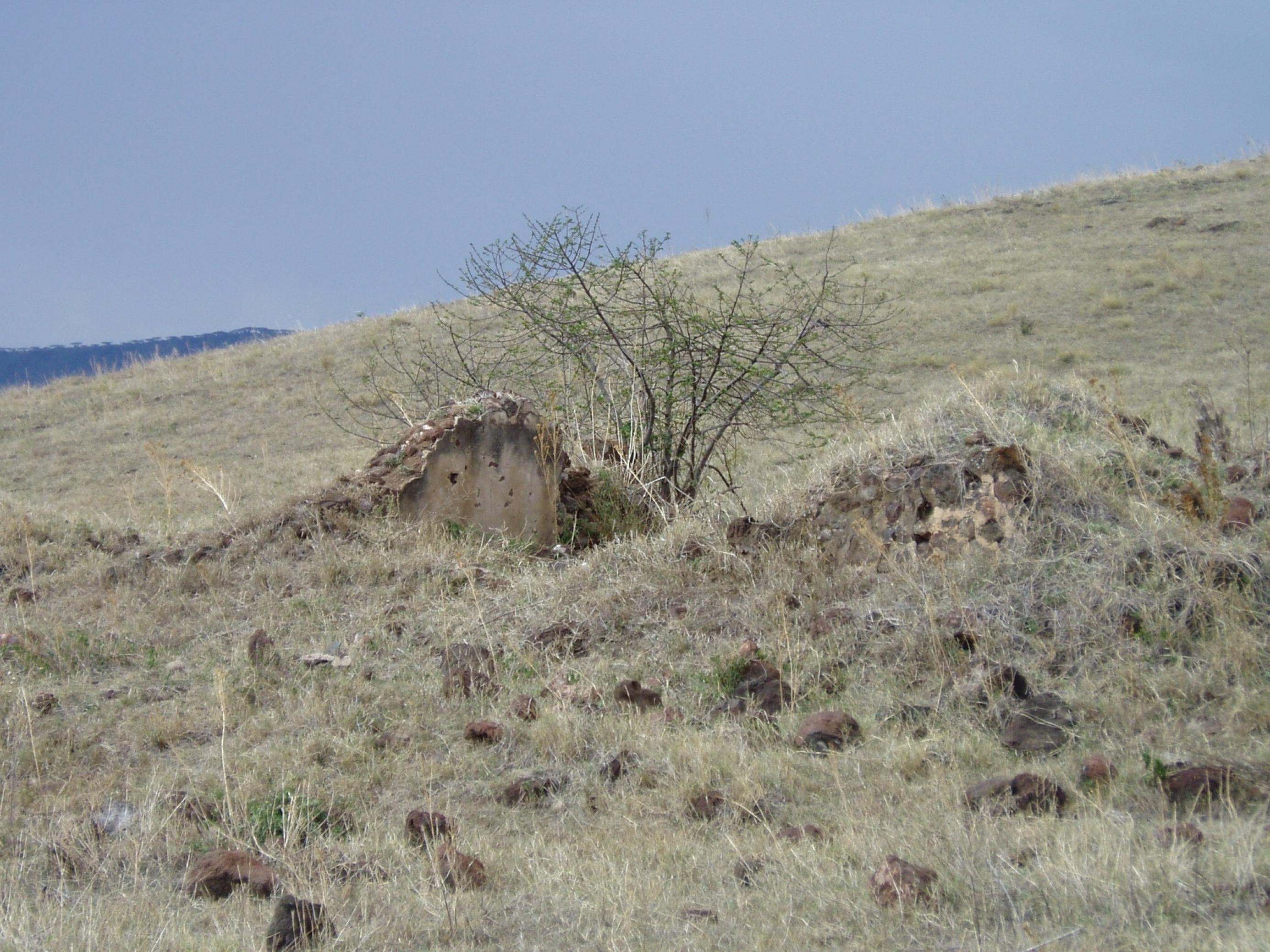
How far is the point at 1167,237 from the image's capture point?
23.8 metres

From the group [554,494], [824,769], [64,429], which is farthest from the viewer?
[64,429]

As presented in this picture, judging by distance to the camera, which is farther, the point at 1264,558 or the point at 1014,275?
the point at 1014,275

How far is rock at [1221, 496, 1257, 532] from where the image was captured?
4.66 meters

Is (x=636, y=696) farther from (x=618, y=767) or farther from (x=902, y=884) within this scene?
(x=902, y=884)

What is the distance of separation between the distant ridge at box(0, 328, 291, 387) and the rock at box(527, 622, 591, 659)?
78.7ft

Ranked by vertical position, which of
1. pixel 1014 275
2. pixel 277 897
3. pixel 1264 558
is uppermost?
pixel 1014 275

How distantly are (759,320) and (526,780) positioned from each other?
203 inches

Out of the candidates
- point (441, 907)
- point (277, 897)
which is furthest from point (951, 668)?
point (277, 897)

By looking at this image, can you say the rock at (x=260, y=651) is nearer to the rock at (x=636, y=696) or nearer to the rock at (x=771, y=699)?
the rock at (x=636, y=696)

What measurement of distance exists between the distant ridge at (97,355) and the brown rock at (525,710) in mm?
24667

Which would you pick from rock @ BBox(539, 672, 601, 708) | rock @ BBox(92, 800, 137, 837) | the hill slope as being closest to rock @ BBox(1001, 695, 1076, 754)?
rock @ BBox(539, 672, 601, 708)

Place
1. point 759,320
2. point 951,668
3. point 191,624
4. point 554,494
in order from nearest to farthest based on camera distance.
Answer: point 951,668 < point 191,624 < point 554,494 < point 759,320

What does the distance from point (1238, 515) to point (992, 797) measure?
7.90 ft

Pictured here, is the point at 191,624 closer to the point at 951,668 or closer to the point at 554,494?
the point at 554,494
